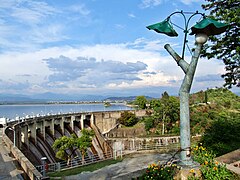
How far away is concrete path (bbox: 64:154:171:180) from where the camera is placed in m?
9.51

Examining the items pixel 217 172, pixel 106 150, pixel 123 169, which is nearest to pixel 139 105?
pixel 106 150

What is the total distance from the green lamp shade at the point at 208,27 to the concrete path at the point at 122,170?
17.2 feet

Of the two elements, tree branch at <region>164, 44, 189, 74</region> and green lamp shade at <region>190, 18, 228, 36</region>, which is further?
tree branch at <region>164, 44, 189, 74</region>

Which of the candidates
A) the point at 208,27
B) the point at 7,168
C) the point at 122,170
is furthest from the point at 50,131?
the point at 208,27

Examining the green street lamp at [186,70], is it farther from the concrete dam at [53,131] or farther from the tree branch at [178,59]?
the concrete dam at [53,131]

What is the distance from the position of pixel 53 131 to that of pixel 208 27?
87.1 ft

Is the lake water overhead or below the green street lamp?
below

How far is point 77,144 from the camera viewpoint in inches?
788

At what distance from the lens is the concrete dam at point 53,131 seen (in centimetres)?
1970

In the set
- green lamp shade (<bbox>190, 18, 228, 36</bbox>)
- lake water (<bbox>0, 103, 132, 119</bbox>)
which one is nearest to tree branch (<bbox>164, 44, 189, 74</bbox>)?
green lamp shade (<bbox>190, 18, 228, 36</bbox>)

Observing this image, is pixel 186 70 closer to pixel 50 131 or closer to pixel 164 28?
pixel 164 28

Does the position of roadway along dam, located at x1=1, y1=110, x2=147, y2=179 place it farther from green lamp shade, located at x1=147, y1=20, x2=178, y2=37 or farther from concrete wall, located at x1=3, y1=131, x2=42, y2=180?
green lamp shade, located at x1=147, y1=20, x2=178, y2=37

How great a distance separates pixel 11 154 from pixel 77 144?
27.5ft

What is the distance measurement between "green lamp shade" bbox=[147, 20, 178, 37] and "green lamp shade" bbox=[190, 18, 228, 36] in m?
0.45
